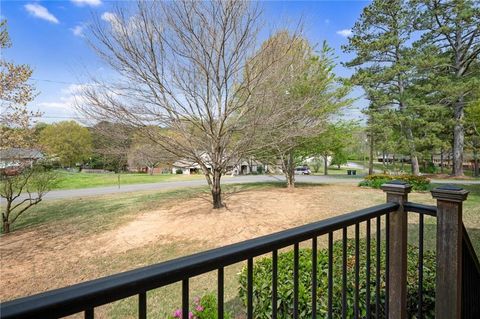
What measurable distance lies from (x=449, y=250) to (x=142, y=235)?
17.0 ft

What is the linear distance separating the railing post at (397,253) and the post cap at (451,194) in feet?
0.49

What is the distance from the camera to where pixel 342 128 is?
11602 millimetres

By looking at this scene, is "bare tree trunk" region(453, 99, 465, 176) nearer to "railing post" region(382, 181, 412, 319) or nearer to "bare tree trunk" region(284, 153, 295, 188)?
"bare tree trunk" region(284, 153, 295, 188)

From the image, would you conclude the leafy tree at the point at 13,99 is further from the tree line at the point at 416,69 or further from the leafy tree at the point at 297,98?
the tree line at the point at 416,69

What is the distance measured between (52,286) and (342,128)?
436 inches

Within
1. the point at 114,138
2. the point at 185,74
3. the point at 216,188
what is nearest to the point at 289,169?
the point at 216,188

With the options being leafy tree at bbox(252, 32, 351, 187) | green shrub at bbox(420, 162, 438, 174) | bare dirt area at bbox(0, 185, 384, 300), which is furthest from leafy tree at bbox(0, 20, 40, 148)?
green shrub at bbox(420, 162, 438, 174)

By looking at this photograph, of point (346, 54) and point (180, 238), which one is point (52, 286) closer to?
point (180, 238)

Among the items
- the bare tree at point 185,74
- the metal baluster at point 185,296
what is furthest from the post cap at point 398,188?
the bare tree at point 185,74

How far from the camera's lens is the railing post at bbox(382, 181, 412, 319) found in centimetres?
154

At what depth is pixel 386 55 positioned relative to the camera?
1571 centimetres

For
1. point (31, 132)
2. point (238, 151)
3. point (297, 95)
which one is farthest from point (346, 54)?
point (31, 132)

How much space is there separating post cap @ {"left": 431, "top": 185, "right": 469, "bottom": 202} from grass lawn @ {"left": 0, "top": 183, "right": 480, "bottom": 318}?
2.27 meters

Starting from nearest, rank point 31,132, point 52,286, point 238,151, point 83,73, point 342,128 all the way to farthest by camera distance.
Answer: point 52,286, point 83,73, point 31,132, point 238,151, point 342,128
